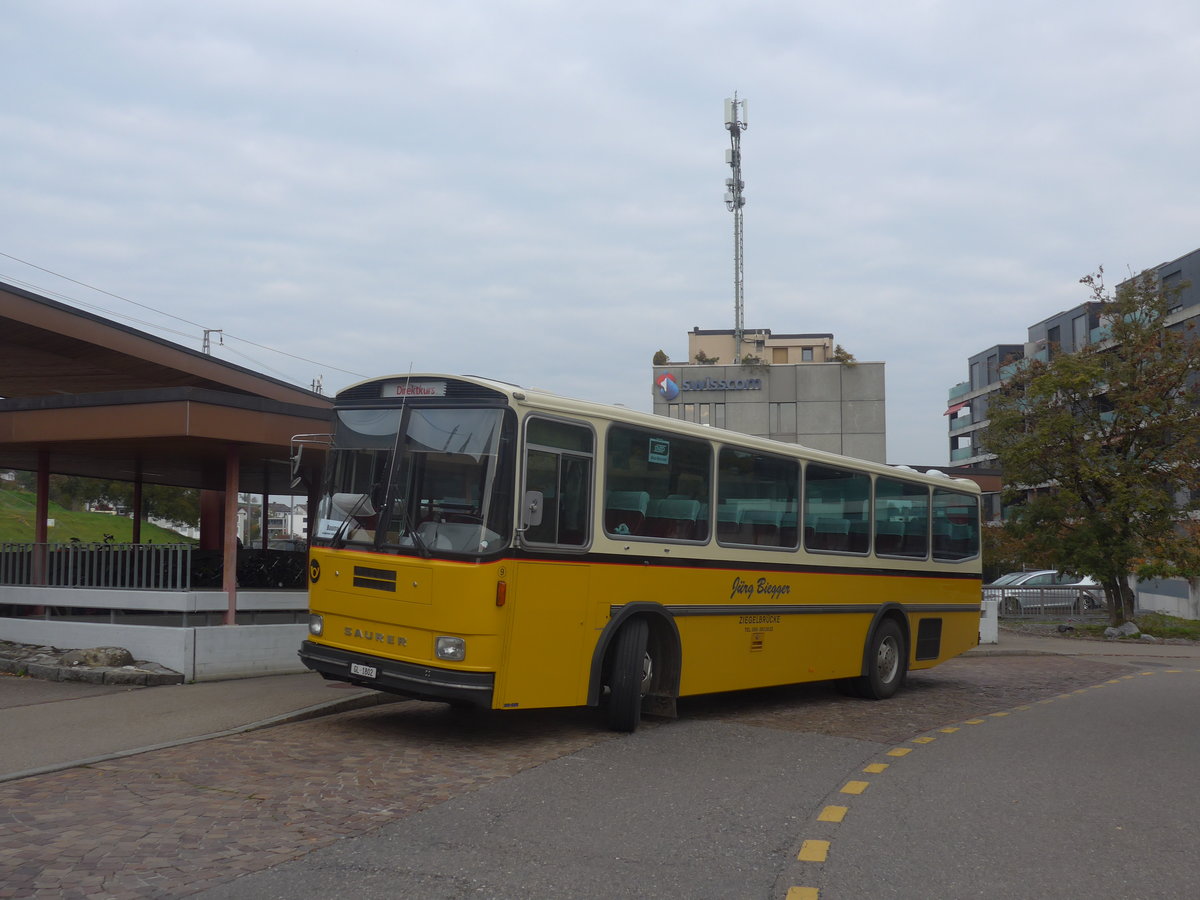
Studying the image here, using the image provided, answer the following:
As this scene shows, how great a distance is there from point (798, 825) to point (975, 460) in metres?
80.8

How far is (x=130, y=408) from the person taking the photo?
42.3ft

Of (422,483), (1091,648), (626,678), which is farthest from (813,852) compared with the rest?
(1091,648)

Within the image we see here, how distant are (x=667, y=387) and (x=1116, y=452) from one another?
27275 mm

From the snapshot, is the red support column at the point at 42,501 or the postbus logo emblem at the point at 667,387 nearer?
the red support column at the point at 42,501

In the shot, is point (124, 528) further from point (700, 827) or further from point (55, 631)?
point (700, 827)

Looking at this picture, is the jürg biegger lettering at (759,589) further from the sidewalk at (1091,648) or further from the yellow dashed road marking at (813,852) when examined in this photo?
the sidewalk at (1091,648)

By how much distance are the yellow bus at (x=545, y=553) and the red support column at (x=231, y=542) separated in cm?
392

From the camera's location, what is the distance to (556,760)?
881cm

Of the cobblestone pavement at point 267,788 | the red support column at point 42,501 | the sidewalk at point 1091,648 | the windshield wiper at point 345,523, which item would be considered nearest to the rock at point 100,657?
the red support column at point 42,501

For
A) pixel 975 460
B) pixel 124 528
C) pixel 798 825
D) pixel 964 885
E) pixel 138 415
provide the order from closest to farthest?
pixel 964 885 < pixel 798 825 < pixel 138 415 < pixel 124 528 < pixel 975 460

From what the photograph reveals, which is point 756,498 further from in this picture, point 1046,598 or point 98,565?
point 1046,598

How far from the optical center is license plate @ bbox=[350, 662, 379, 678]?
30.5 ft

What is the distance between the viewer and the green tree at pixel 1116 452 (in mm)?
25234

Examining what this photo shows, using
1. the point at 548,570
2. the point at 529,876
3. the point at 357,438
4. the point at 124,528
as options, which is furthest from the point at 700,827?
the point at 124,528
